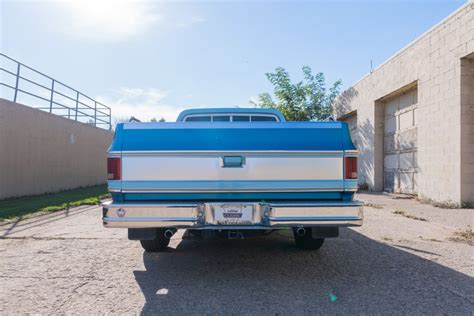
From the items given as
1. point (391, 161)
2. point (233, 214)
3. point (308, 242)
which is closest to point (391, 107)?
point (391, 161)

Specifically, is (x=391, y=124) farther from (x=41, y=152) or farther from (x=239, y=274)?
(x=41, y=152)

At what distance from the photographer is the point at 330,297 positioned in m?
3.53

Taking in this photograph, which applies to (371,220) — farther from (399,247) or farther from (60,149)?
(60,149)

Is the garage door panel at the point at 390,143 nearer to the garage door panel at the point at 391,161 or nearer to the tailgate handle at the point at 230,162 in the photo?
the garage door panel at the point at 391,161

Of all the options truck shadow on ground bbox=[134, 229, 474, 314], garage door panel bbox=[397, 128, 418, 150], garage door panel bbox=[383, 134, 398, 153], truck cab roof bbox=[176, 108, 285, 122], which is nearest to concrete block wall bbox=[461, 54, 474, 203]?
garage door panel bbox=[397, 128, 418, 150]

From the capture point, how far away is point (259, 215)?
3666mm

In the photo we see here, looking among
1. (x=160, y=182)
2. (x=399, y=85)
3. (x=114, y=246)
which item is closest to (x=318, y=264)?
(x=160, y=182)

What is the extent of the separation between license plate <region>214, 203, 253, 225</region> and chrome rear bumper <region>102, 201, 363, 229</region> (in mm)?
49

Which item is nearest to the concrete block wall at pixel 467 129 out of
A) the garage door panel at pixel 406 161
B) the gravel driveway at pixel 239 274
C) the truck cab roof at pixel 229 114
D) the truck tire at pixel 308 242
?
the garage door panel at pixel 406 161

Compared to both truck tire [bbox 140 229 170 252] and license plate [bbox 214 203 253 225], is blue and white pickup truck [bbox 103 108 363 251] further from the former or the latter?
truck tire [bbox 140 229 170 252]

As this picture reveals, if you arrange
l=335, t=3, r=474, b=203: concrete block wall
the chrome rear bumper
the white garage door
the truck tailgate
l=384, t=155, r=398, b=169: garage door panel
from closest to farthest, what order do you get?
the chrome rear bumper, the truck tailgate, l=335, t=3, r=474, b=203: concrete block wall, the white garage door, l=384, t=155, r=398, b=169: garage door panel

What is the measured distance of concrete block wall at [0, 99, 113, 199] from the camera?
1150 centimetres

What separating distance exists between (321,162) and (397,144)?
437 inches

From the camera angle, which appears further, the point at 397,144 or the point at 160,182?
the point at 397,144
